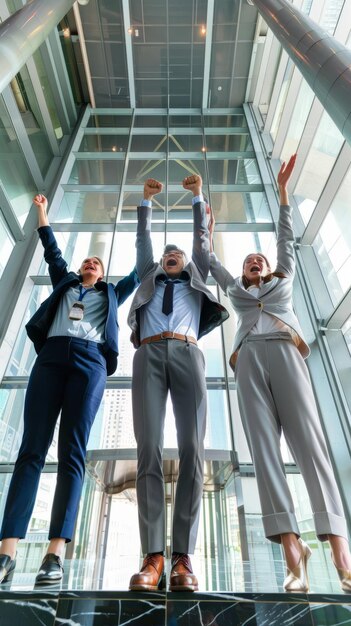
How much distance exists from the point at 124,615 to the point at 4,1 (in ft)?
19.5

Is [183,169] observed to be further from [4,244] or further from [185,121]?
[4,244]

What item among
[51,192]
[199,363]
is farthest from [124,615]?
[51,192]

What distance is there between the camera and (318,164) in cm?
456

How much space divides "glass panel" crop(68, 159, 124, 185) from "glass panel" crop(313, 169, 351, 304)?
11.5 feet

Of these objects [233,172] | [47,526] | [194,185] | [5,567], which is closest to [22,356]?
[47,526]

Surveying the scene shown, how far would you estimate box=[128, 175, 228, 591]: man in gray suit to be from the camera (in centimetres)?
155

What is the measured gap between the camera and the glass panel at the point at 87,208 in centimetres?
549

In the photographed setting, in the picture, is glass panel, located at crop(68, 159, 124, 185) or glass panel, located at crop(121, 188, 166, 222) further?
glass panel, located at crop(68, 159, 124, 185)

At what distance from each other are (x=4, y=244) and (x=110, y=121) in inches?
180

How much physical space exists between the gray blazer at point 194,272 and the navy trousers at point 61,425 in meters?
0.38

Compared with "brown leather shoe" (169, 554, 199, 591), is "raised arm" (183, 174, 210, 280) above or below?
above

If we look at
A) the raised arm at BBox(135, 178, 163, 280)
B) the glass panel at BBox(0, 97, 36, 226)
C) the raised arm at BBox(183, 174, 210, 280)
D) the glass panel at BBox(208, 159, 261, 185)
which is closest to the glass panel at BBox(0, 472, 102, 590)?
the raised arm at BBox(135, 178, 163, 280)

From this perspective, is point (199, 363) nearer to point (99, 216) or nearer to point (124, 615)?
point (124, 615)

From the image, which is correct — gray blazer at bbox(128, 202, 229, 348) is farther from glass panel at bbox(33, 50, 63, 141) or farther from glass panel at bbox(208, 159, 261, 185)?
glass panel at bbox(33, 50, 63, 141)
